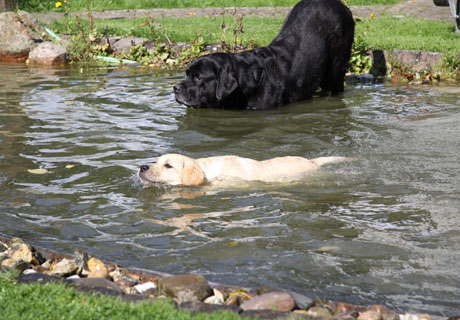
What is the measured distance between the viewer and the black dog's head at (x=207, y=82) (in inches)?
313

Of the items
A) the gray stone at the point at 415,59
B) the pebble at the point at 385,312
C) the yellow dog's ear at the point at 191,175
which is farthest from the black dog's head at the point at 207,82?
the pebble at the point at 385,312

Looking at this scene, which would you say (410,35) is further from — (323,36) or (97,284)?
(97,284)

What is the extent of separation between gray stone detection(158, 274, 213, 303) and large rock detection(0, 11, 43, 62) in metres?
10.4

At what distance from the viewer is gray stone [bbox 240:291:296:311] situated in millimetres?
2846

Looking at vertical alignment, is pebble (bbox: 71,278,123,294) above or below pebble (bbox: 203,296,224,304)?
above

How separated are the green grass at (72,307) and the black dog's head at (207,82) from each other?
528 centimetres

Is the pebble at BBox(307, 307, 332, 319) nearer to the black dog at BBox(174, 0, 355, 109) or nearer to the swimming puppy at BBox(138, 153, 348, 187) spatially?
the swimming puppy at BBox(138, 153, 348, 187)

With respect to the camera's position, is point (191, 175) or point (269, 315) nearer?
point (269, 315)

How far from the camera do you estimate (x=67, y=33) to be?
1320cm

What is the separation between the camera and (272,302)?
286 cm

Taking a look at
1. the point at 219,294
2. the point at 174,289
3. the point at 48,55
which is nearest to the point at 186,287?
the point at 174,289

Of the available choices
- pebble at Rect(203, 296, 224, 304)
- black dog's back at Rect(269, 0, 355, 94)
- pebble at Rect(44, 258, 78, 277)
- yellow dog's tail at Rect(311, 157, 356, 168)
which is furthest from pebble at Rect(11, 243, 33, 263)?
black dog's back at Rect(269, 0, 355, 94)

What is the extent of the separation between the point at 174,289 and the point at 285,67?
5694 millimetres

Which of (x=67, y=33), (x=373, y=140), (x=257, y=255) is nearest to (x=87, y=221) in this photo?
(x=257, y=255)
